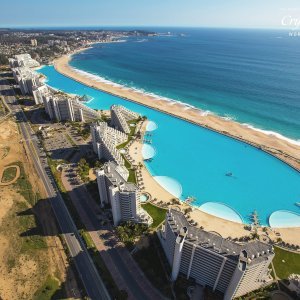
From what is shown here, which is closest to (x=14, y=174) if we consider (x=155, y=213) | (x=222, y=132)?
(x=155, y=213)

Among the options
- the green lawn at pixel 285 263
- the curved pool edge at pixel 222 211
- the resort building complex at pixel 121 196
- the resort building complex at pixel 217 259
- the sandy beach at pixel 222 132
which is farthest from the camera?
the curved pool edge at pixel 222 211

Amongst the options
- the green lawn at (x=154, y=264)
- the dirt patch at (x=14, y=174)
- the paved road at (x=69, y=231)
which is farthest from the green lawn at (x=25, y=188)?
the green lawn at (x=154, y=264)

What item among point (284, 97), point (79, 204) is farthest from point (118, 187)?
point (284, 97)

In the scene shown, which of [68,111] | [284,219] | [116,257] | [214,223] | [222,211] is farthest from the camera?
[68,111]

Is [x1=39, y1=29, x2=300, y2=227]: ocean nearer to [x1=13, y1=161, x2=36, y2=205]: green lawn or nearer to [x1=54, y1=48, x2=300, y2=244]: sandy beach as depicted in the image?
[x1=54, y1=48, x2=300, y2=244]: sandy beach

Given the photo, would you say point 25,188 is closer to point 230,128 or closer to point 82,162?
point 82,162

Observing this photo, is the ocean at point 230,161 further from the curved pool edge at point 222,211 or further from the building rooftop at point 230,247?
the building rooftop at point 230,247
